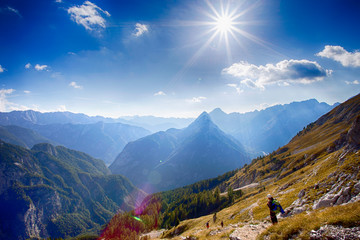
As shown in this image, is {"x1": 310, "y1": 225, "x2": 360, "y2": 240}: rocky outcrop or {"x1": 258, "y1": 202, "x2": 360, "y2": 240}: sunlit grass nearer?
{"x1": 310, "y1": 225, "x2": 360, "y2": 240}: rocky outcrop

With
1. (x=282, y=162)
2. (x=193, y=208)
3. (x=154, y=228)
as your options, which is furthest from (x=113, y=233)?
(x=282, y=162)

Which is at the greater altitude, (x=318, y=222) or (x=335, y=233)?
(x=335, y=233)

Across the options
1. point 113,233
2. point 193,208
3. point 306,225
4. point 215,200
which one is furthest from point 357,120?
point 113,233

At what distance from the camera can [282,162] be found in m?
138

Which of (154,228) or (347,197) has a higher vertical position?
(347,197)

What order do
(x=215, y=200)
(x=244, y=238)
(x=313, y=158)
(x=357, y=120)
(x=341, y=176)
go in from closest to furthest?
(x=244, y=238), (x=341, y=176), (x=357, y=120), (x=313, y=158), (x=215, y=200)

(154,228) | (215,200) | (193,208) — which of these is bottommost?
(154,228)

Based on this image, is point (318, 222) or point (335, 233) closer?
point (335, 233)

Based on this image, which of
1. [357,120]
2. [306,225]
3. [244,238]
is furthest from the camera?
[357,120]

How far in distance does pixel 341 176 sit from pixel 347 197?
9.76m

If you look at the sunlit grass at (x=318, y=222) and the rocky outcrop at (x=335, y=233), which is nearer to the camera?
the rocky outcrop at (x=335, y=233)

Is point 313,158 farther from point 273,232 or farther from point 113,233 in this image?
point 113,233

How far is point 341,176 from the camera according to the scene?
89.3ft

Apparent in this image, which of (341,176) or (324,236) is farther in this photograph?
(341,176)
